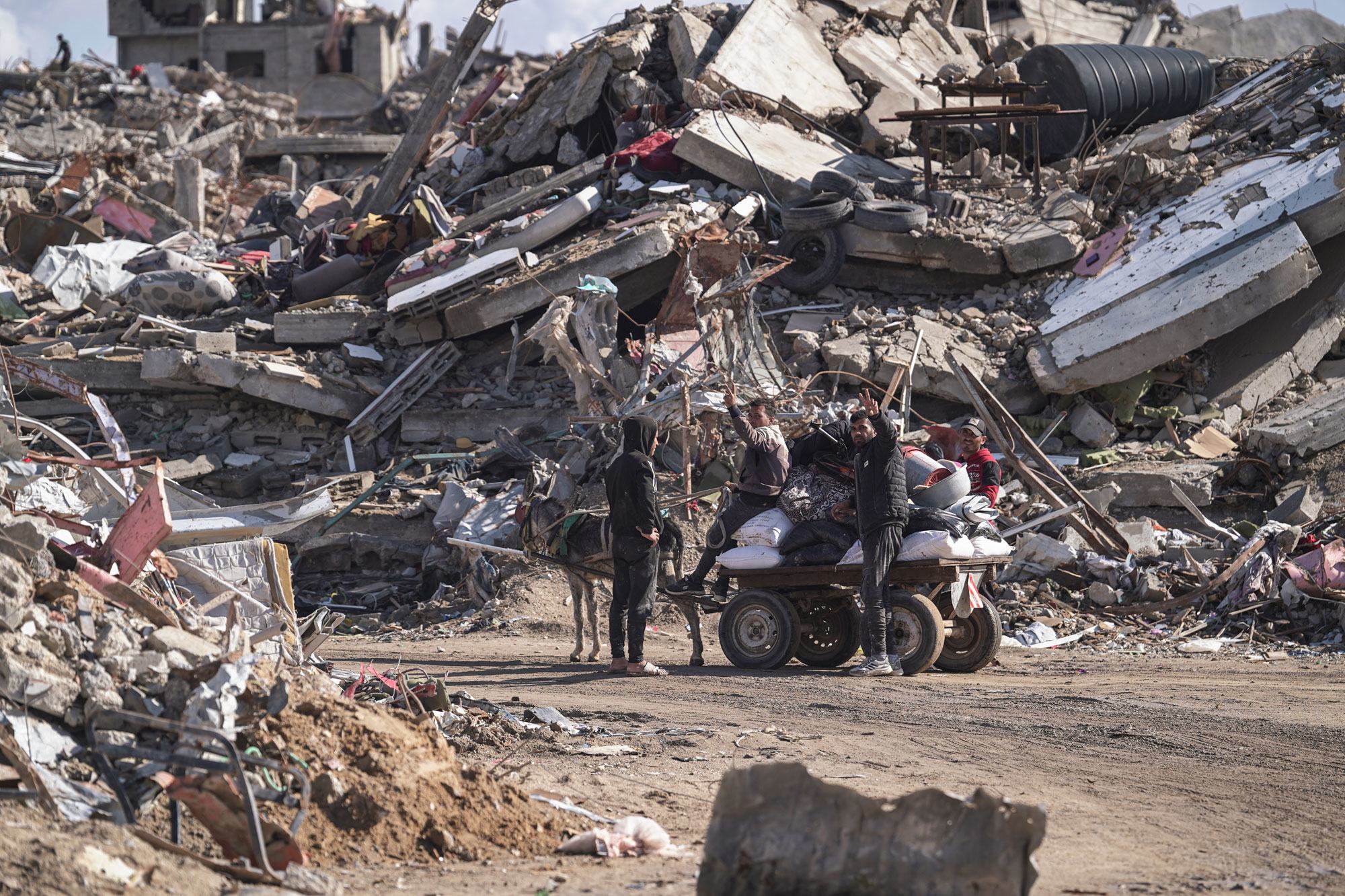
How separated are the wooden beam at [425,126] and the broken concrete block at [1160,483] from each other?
13563 mm

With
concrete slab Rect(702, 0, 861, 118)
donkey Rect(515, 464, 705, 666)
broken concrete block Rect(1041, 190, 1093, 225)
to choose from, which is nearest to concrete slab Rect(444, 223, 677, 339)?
concrete slab Rect(702, 0, 861, 118)

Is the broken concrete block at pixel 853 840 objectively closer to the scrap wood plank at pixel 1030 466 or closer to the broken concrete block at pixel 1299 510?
the scrap wood plank at pixel 1030 466

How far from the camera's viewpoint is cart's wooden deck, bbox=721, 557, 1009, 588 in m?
9.79

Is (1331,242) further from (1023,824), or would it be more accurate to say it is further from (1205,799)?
(1023,824)

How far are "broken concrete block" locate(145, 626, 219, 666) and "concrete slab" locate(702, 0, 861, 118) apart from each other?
17214 millimetres

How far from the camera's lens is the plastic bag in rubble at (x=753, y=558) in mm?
10414

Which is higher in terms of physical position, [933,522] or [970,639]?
[933,522]

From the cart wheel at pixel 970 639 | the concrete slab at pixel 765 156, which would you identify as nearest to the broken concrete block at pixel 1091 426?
the concrete slab at pixel 765 156

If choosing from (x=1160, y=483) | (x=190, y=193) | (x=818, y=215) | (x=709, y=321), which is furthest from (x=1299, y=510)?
(x=190, y=193)

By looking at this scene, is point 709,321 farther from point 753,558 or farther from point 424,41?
point 424,41

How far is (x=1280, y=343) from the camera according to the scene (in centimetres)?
1723

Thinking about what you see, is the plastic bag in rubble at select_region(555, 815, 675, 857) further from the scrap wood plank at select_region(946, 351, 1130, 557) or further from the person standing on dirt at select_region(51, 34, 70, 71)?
the person standing on dirt at select_region(51, 34, 70, 71)

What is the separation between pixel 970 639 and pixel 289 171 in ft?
86.6

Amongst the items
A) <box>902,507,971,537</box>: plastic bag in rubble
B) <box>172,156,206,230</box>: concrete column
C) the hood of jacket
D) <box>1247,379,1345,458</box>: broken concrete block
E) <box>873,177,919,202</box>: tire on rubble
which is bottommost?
<box>902,507,971,537</box>: plastic bag in rubble
